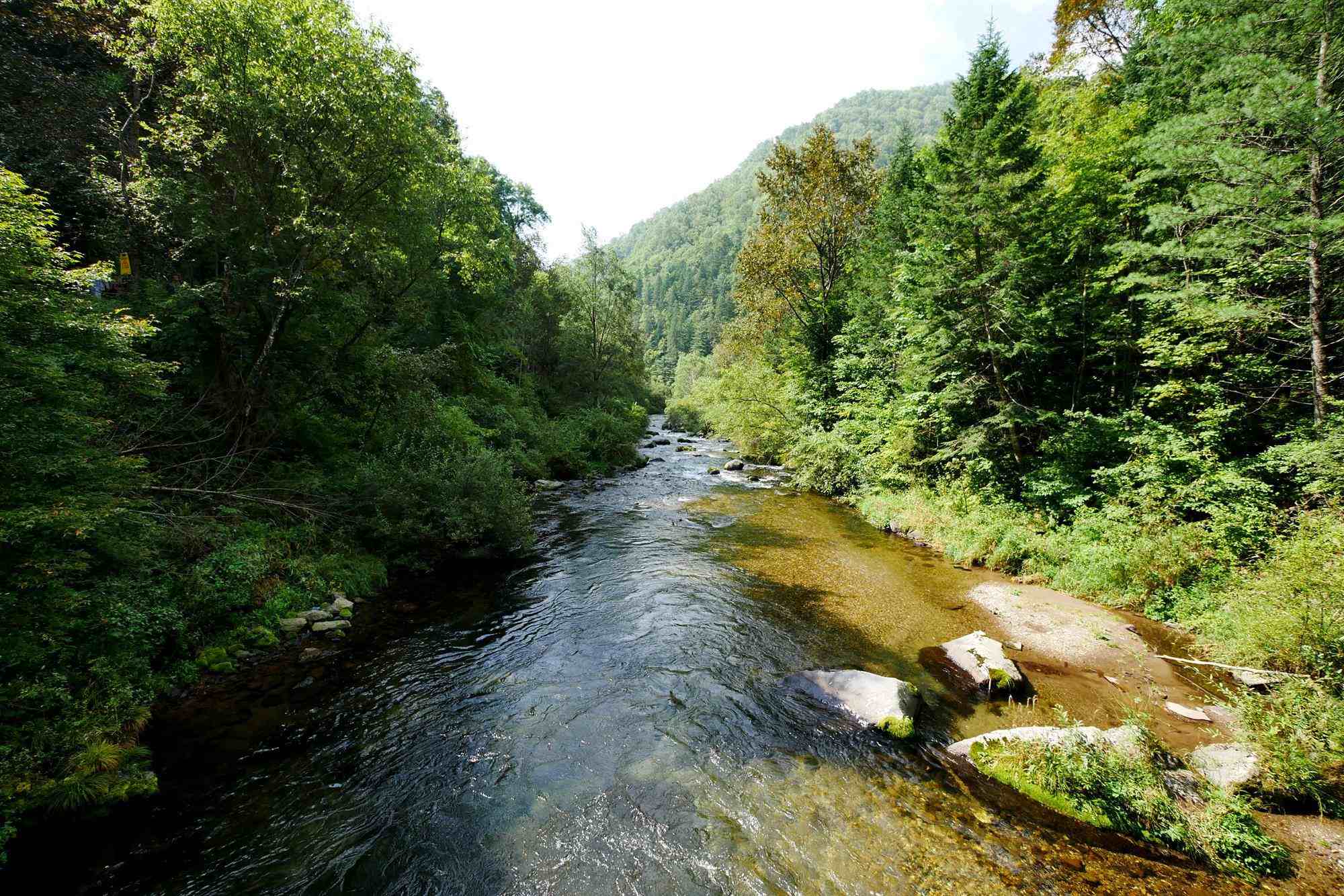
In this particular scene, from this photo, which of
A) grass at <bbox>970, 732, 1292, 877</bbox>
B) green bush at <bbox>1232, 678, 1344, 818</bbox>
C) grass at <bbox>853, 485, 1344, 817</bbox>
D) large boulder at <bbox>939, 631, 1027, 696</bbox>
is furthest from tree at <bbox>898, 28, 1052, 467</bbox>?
grass at <bbox>970, 732, 1292, 877</bbox>

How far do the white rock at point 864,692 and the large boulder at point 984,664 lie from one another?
1123 mm

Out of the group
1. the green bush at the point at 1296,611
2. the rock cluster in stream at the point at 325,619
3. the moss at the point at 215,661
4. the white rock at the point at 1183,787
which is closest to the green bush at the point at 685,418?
the rock cluster in stream at the point at 325,619

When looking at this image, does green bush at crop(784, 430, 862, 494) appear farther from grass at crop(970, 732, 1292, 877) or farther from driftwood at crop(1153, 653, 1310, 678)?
grass at crop(970, 732, 1292, 877)

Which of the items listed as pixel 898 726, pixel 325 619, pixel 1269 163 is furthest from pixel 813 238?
pixel 325 619

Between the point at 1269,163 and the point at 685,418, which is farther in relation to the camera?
the point at 685,418

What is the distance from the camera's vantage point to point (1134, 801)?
16.4 ft

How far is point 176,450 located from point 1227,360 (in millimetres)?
22564

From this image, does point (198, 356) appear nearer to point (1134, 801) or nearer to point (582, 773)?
point (582, 773)

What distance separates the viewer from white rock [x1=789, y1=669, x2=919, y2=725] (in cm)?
677

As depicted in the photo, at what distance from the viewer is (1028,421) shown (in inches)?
530

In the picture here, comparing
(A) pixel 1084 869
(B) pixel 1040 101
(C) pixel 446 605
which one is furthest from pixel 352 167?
(B) pixel 1040 101

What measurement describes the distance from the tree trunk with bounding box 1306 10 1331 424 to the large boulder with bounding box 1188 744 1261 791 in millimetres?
7207

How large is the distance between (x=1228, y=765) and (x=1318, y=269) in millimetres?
9504

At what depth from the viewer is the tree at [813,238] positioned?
24.6 meters
